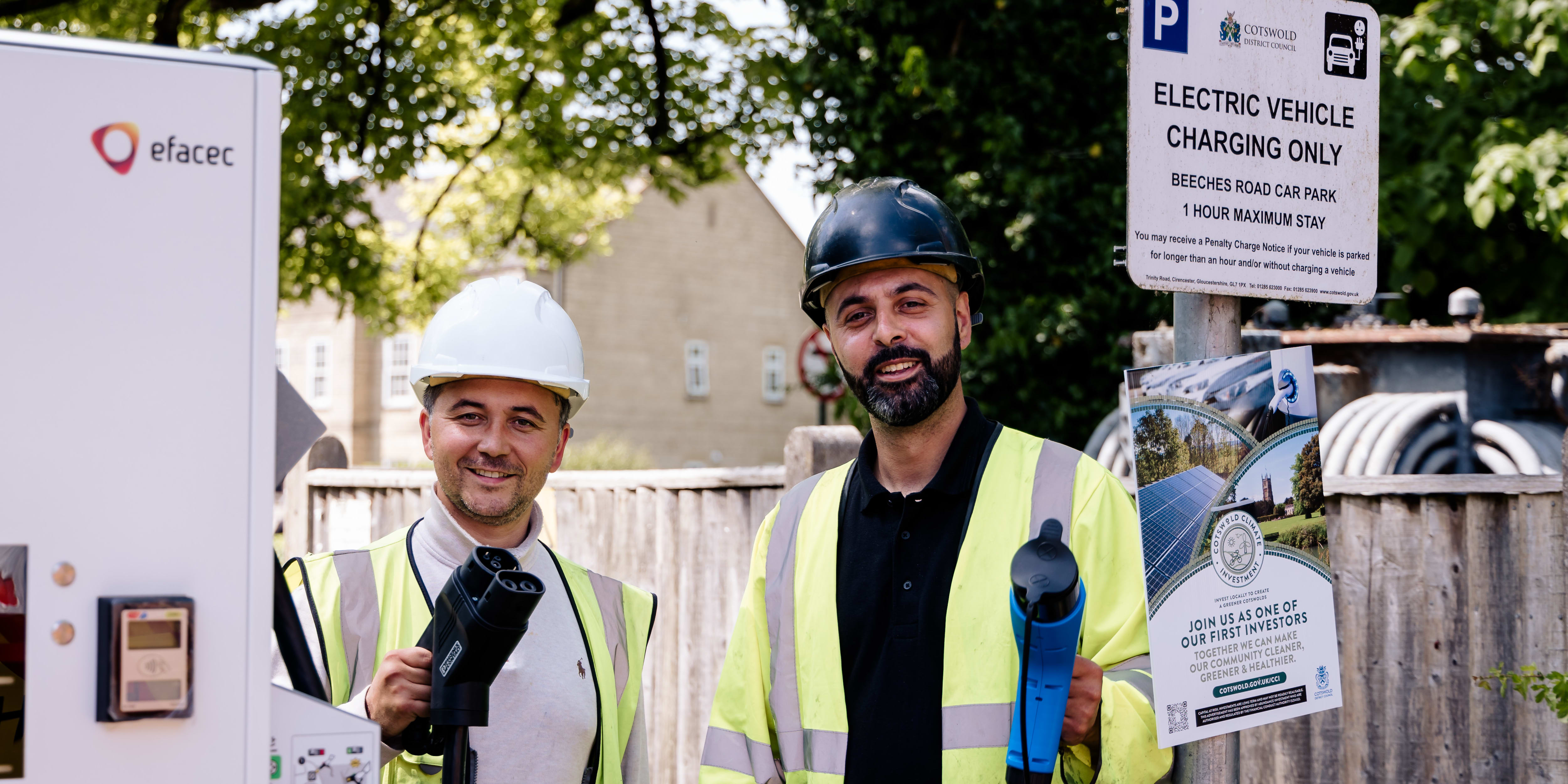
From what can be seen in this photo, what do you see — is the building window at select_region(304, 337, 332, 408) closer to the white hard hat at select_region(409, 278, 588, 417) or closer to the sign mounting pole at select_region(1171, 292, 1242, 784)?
the white hard hat at select_region(409, 278, 588, 417)

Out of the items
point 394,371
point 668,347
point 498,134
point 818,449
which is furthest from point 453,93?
point 394,371

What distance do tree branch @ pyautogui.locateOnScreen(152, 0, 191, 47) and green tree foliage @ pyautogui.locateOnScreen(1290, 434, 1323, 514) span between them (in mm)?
9066

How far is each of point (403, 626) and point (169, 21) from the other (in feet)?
26.4

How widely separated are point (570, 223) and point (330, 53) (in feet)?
21.1

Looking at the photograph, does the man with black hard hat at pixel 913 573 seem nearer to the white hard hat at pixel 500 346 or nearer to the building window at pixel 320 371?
the white hard hat at pixel 500 346

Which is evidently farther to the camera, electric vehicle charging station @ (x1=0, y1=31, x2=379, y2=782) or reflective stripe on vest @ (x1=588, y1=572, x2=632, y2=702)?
reflective stripe on vest @ (x1=588, y1=572, x2=632, y2=702)

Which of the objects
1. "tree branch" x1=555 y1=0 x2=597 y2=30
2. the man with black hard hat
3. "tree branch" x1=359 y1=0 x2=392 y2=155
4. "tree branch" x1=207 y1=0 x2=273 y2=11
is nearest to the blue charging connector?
the man with black hard hat

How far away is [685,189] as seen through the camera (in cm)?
3225

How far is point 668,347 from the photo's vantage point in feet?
109

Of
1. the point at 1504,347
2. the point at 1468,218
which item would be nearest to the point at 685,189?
the point at 1468,218

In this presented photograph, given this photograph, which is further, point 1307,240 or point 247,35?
point 247,35

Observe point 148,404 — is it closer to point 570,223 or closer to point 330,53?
point 330,53

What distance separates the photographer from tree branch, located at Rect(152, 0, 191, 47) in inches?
377

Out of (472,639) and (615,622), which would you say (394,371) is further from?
(472,639)
